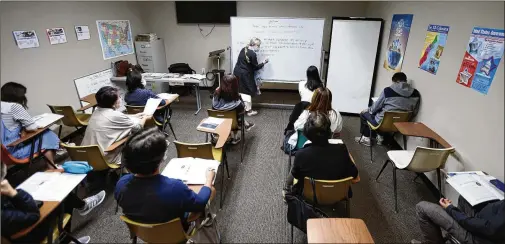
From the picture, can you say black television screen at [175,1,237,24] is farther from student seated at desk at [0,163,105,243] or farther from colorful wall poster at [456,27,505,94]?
student seated at desk at [0,163,105,243]

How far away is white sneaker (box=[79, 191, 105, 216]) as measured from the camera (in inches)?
84.3

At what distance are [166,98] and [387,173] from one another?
2.86m

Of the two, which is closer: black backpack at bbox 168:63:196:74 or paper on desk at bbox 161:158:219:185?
paper on desk at bbox 161:158:219:185

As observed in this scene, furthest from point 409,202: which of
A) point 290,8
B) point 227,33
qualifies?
point 227,33

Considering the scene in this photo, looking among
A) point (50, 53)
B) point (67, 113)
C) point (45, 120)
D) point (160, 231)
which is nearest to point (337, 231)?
point (160, 231)

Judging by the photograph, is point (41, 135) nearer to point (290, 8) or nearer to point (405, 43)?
point (405, 43)

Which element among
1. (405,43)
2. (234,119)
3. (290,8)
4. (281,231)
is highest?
(290,8)

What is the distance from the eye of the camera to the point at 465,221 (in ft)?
4.93

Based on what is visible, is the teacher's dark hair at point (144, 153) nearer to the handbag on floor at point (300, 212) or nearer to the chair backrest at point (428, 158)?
the handbag on floor at point (300, 212)

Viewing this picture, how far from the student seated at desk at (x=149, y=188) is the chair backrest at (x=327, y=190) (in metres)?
0.83

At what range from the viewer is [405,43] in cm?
334

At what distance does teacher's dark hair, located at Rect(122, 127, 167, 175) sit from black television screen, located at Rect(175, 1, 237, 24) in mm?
4517

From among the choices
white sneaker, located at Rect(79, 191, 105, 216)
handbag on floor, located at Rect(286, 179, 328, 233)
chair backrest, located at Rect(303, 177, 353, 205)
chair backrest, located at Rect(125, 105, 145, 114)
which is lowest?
white sneaker, located at Rect(79, 191, 105, 216)

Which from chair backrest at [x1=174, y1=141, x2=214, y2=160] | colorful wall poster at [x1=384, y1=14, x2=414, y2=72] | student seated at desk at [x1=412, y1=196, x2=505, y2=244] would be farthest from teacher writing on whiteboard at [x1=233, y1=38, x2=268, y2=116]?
student seated at desk at [x1=412, y1=196, x2=505, y2=244]
